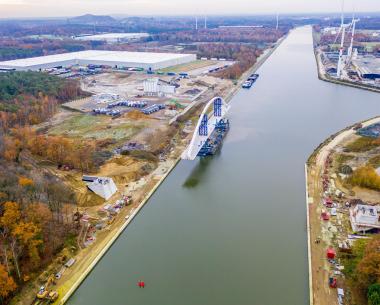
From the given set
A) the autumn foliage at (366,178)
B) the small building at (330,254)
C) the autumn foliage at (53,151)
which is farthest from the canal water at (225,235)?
the autumn foliage at (53,151)

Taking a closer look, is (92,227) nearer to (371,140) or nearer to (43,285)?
(43,285)

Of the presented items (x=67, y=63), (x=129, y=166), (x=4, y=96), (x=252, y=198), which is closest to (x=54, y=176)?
(x=129, y=166)

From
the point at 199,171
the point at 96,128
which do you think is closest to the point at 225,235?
the point at 199,171

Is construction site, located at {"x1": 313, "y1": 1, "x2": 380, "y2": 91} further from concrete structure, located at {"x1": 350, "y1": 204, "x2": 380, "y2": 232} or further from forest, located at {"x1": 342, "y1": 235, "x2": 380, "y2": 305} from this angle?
forest, located at {"x1": 342, "y1": 235, "x2": 380, "y2": 305}

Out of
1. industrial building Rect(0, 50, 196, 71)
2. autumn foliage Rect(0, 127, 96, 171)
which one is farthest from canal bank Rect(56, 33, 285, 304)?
industrial building Rect(0, 50, 196, 71)

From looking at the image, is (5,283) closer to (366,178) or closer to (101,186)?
(101,186)

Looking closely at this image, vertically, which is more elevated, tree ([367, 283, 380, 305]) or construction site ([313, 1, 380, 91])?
construction site ([313, 1, 380, 91])
